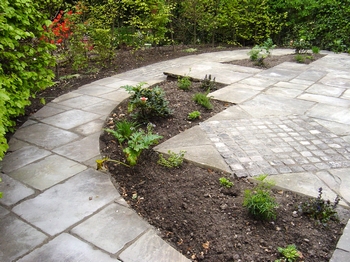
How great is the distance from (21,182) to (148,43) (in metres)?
6.95

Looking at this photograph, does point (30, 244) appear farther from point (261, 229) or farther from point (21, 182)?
point (261, 229)

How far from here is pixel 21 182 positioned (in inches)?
106

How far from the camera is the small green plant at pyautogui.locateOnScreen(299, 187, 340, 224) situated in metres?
2.21

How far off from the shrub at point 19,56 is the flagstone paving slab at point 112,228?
4.44 ft

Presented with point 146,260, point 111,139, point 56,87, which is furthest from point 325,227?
point 56,87

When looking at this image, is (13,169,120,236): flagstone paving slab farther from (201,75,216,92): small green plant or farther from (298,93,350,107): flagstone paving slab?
(298,93,350,107): flagstone paving slab

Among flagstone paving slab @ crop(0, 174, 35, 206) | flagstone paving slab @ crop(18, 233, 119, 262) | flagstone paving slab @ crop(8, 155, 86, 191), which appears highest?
flagstone paving slab @ crop(8, 155, 86, 191)

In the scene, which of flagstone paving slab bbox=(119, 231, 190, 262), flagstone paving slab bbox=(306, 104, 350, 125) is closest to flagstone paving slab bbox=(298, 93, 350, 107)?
flagstone paving slab bbox=(306, 104, 350, 125)

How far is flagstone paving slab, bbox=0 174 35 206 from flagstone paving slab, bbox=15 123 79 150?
669 millimetres

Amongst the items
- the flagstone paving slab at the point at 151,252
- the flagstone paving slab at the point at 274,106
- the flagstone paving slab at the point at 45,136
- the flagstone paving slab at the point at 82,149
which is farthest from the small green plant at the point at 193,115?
the flagstone paving slab at the point at 151,252

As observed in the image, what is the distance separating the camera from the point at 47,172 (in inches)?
112

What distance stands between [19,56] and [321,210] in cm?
329

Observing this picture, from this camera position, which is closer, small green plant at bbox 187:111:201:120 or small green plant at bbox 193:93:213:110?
small green plant at bbox 187:111:201:120

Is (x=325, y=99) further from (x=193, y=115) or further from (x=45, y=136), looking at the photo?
(x=45, y=136)
